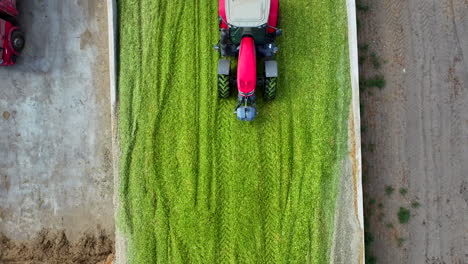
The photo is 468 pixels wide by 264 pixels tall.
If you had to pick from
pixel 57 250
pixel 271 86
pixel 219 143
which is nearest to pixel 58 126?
pixel 57 250

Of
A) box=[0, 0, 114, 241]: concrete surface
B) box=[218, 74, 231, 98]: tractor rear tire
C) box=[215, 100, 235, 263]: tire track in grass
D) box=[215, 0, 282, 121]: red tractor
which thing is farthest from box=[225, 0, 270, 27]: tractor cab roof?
box=[0, 0, 114, 241]: concrete surface

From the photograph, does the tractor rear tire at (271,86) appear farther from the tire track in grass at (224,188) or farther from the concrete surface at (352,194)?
the concrete surface at (352,194)

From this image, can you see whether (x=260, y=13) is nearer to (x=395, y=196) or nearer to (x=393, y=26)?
(x=393, y=26)

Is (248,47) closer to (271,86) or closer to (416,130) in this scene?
(271,86)

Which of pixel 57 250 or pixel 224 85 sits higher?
pixel 224 85

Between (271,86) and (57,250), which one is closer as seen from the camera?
(271,86)

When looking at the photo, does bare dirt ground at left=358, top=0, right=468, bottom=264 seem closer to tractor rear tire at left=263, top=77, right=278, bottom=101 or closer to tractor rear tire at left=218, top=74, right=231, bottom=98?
tractor rear tire at left=263, top=77, right=278, bottom=101
